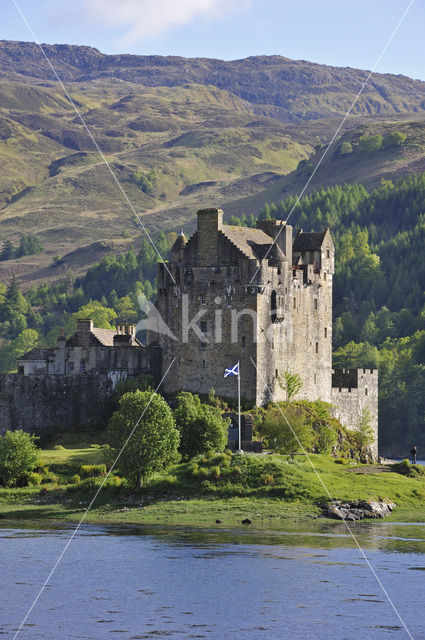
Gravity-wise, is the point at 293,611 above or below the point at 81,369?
below

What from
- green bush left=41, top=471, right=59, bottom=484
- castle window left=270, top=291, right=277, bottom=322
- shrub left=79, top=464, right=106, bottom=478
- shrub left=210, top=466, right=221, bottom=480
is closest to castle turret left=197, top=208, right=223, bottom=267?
castle window left=270, top=291, right=277, bottom=322

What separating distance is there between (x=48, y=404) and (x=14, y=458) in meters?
22.3

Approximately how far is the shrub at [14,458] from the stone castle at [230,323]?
70.7 ft

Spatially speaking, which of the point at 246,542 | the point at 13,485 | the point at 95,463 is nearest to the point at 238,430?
the point at 95,463

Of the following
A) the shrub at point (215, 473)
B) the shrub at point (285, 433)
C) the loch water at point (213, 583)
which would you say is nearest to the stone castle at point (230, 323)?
the shrub at point (285, 433)

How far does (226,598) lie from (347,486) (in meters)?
33.6

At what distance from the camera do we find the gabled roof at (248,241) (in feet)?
384

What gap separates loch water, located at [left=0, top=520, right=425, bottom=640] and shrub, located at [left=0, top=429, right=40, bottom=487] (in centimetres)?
1392

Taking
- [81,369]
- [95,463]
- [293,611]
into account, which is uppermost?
[81,369]

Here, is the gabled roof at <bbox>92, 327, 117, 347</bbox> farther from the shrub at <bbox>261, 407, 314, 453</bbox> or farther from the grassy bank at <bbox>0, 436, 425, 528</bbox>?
the grassy bank at <bbox>0, 436, 425, 528</bbox>

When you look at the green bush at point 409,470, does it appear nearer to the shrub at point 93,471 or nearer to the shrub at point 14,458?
the shrub at point 93,471

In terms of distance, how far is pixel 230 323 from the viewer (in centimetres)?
11612

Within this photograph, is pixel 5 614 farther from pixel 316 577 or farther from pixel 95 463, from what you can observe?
pixel 95 463

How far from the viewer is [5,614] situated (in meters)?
58.6
